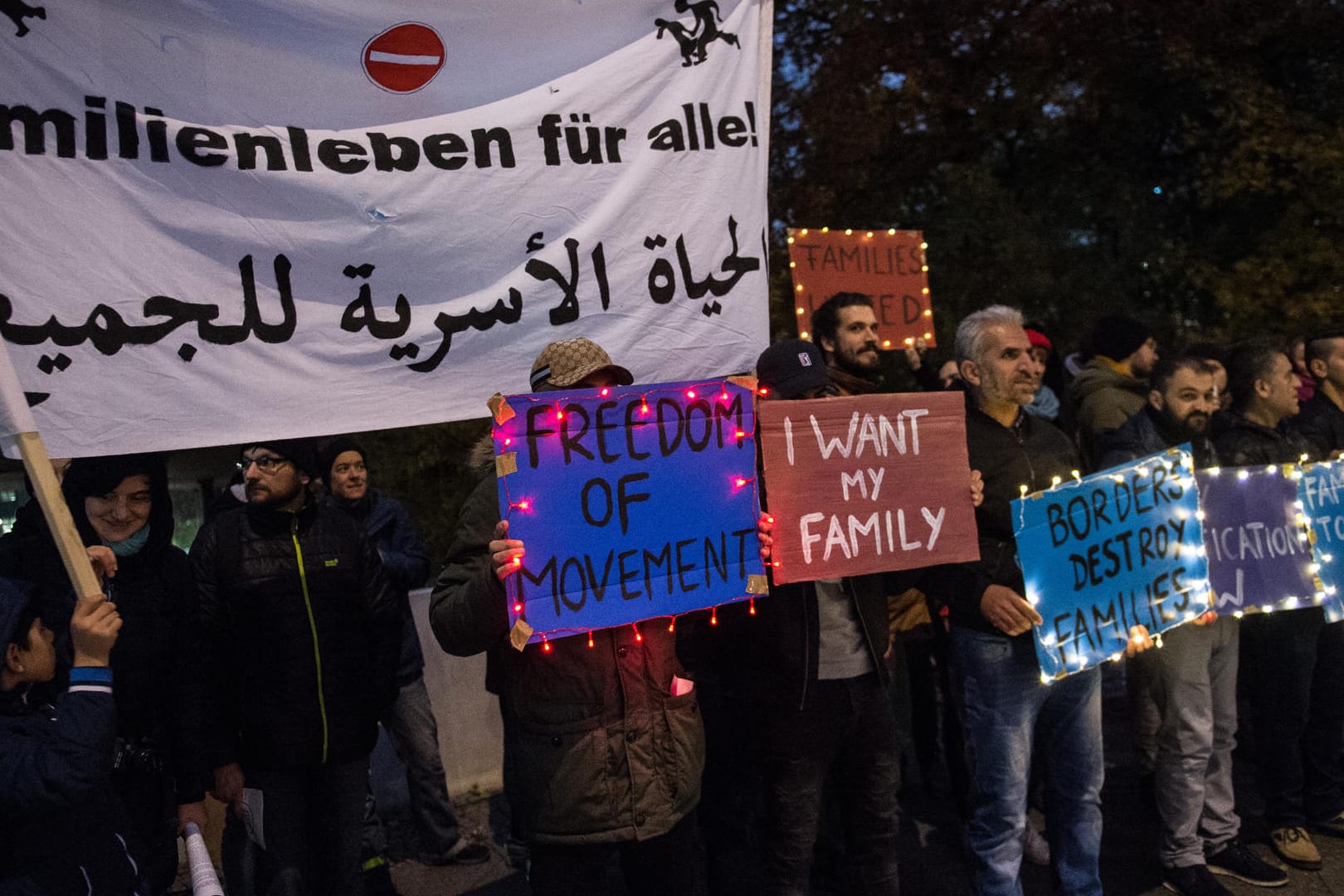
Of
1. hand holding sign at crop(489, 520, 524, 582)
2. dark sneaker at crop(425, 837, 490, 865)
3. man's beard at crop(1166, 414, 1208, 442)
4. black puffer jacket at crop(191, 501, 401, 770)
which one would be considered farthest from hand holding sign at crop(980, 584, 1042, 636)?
dark sneaker at crop(425, 837, 490, 865)

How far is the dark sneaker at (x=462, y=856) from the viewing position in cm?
529

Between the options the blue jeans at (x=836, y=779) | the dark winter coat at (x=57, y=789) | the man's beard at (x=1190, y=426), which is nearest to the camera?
the dark winter coat at (x=57, y=789)

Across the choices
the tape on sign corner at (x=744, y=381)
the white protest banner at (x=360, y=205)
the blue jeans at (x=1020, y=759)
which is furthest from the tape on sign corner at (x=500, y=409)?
the blue jeans at (x=1020, y=759)

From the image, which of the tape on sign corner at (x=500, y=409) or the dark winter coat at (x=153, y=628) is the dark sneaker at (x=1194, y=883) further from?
the dark winter coat at (x=153, y=628)

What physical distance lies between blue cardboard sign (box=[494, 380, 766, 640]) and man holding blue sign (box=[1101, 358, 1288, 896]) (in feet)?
6.04

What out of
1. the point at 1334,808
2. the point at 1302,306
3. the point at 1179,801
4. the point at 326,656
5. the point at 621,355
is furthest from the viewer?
the point at 1302,306

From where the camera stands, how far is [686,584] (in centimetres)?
322

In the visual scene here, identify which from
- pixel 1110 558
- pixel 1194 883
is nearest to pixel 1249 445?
pixel 1110 558

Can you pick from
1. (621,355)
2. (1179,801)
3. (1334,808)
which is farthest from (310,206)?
(1334,808)

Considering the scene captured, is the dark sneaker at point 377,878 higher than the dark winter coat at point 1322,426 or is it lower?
lower

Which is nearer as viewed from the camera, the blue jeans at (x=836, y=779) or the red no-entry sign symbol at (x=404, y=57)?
the red no-entry sign symbol at (x=404, y=57)

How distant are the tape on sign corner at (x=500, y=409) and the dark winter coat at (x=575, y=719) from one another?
0.89ft

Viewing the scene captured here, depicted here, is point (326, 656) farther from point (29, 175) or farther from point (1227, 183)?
point (1227, 183)

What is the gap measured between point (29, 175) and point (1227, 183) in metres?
11.9
